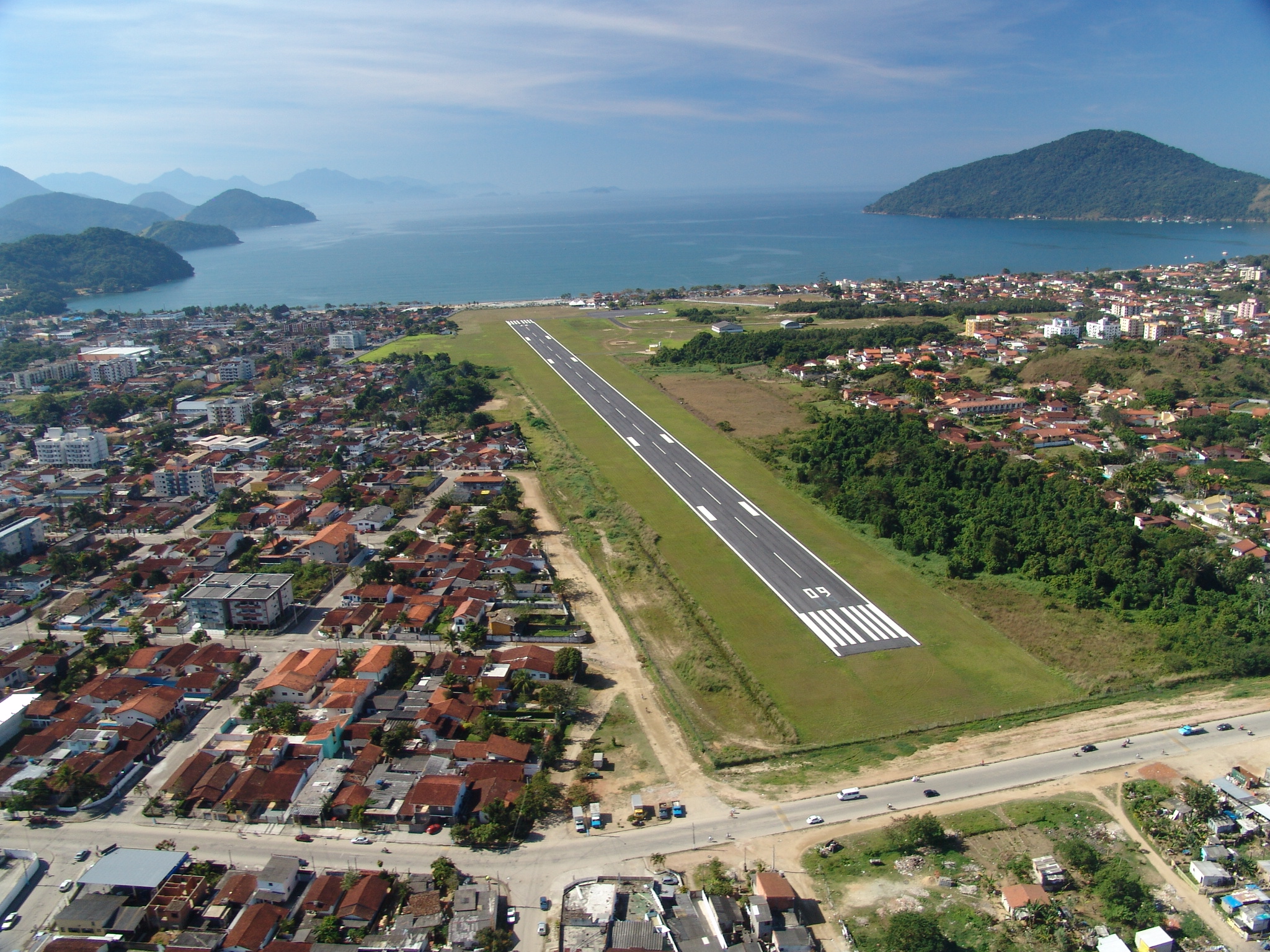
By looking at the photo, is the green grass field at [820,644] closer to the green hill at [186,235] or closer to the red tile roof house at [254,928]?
the red tile roof house at [254,928]

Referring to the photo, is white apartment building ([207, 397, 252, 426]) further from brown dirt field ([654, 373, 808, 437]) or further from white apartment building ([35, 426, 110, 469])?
brown dirt field ([654, 373, 808, 437])

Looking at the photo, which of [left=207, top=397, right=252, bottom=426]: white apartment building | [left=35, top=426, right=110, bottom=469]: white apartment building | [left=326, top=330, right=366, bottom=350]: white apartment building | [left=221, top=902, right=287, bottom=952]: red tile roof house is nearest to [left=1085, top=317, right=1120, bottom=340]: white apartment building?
[left=326, top=330, right=366, bottom=350]: white apartment building

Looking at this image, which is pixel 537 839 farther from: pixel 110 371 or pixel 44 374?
pixel 44 374

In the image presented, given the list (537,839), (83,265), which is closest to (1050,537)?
(537,839)

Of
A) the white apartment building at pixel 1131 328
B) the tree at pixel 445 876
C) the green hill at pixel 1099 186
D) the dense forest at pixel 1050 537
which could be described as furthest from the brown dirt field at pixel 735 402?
the green hill at pixel 1099 186

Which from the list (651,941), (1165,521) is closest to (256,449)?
(651,941)
